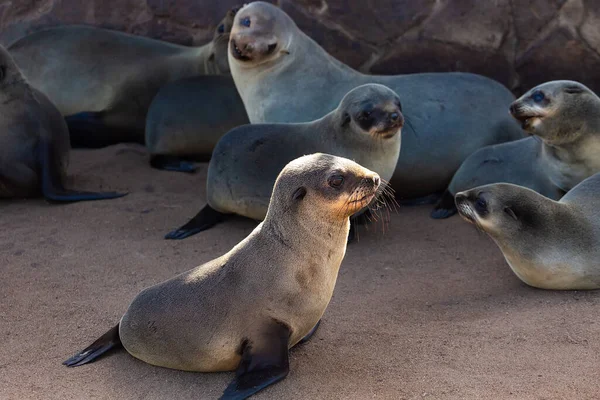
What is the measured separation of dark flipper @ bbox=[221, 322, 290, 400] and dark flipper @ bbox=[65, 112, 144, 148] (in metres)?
4.53

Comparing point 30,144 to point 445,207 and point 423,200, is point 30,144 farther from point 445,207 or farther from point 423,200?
point 445,207

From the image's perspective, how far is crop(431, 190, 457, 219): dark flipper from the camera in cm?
629

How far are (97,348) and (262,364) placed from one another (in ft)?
2.96

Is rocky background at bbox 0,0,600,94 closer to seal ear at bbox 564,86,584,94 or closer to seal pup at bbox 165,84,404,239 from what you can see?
seal ear at bbox 564,86,584,94

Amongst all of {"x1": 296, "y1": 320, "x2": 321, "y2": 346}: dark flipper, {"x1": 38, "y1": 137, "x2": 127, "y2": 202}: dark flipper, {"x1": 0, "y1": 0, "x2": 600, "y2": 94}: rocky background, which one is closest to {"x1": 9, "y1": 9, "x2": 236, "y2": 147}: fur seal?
{"x1": 0, "y1": 0, "x2": 600, "y2": 94}: rocky background

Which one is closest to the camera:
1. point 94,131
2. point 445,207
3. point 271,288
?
point 271,288

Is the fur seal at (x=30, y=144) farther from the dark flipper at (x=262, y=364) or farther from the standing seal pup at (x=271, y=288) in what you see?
the dark flipper at (x=262, y=364)

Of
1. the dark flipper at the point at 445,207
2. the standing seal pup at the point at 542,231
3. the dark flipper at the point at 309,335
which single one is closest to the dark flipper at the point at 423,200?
the dark flipper at the point at 445,207

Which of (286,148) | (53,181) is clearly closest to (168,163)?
(53,181)

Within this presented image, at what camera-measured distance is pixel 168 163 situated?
24.7ft

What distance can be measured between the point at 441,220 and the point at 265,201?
3.98 ft

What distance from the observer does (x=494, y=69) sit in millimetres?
7492

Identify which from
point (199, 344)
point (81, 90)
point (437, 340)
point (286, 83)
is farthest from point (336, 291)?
point (81, 90)

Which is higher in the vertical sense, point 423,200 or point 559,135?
point 559,135
